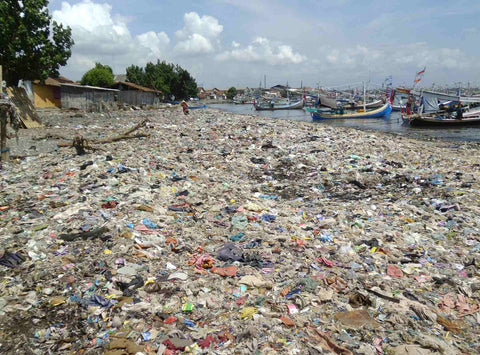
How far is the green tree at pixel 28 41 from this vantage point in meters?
14.2

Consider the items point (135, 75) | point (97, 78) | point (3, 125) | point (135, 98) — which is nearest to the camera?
point (3, 125)

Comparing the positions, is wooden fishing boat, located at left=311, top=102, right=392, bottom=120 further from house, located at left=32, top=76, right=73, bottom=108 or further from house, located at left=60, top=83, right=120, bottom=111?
house, located at left=32, top=76, right=73, bottom=108

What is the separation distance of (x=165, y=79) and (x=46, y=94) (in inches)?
1154

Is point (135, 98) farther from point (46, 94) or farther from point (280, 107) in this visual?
point (280, 107)

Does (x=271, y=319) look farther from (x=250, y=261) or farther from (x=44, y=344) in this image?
(x=44, y=344)

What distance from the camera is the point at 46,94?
23688mm

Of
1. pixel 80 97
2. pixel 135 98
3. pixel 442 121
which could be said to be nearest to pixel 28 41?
pixel 80 97

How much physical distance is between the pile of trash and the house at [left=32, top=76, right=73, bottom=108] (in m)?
19.1

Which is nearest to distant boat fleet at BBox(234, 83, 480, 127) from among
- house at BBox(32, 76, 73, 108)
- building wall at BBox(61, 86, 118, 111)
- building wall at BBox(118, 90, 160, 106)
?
building wall at BBox(118, 90, 160, 106)

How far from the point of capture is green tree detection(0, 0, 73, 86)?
1424 centimetres

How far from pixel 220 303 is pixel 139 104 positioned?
2977 cm

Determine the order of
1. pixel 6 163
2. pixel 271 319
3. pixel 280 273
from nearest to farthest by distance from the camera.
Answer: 1. pixel 271 319
2. pixel 280 273
3. pixel 6 163

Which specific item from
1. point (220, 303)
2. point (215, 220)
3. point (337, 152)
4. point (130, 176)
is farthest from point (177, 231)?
point (337, 152)

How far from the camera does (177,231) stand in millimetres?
4352
